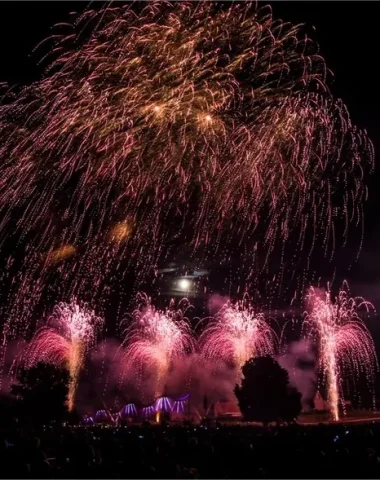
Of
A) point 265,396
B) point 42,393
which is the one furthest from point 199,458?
point 265,396

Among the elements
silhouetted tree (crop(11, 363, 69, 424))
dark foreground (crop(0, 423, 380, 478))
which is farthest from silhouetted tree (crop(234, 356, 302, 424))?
dark foreground (crop(0, 423, 380, 478))

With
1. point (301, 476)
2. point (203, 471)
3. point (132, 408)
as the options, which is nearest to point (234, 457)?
point (203, 471)

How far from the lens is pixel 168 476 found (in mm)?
10469

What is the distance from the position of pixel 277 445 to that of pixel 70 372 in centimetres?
2671

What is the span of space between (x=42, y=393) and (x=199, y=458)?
2450cm

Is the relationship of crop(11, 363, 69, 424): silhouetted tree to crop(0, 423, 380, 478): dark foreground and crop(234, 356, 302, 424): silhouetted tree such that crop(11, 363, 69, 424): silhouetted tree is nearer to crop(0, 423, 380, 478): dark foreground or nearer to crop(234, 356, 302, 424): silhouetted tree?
crop(234, 356, 302, 424): silhouetted tree

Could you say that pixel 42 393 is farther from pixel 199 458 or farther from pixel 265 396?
pixel 199 458

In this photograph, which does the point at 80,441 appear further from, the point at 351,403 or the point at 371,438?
the point at 351,403

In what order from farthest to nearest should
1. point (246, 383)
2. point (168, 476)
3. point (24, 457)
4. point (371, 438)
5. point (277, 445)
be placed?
point (246, 383)
point (371, 438)
point (277, 445)
point (24, 457)
point (168, 476)

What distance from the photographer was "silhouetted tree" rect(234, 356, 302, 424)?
131 feet

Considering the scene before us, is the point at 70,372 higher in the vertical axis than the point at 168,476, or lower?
higher

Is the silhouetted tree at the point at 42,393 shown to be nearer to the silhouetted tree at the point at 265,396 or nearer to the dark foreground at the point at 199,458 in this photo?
the silhouetted tree at the point at 265,396

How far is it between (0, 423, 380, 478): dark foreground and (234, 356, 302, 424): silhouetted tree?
78.5 feet

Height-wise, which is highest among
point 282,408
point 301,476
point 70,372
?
point 70,372
